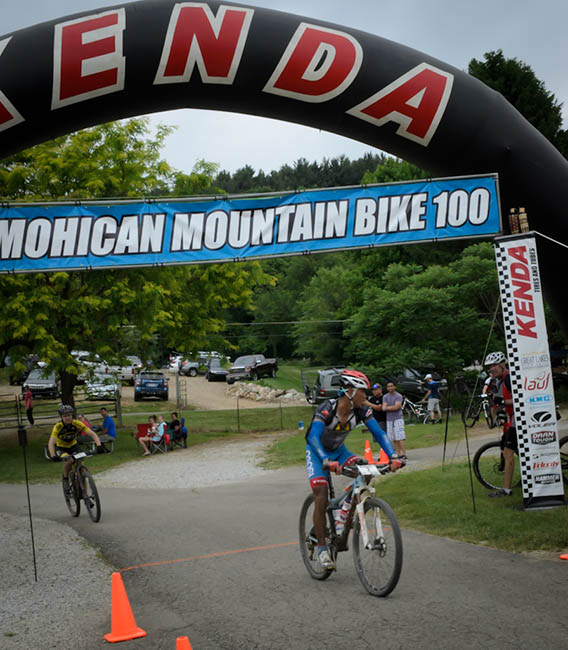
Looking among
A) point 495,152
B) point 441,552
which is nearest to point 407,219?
point 495,152

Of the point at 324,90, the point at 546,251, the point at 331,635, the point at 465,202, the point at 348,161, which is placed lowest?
the point at 331,635

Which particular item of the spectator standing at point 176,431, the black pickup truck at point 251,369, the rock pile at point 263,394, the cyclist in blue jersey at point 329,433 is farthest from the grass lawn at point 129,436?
the cyclist in blue jersey at point 329,433

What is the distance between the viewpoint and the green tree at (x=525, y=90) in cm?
3997

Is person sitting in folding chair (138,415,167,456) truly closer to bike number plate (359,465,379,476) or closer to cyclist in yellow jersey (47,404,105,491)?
cyclist in yellow jersey (47,404,105,491)

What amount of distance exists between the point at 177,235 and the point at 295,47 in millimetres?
2551

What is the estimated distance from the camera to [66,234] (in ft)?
28.6

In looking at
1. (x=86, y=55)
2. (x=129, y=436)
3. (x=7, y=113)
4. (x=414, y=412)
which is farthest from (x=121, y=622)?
(x=129, y=436)

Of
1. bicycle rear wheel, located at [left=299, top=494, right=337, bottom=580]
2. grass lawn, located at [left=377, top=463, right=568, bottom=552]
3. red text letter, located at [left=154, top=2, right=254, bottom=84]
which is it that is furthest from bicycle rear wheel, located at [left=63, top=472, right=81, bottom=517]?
red text letter, located at [left=154, top=2, right=254, bottom=84]

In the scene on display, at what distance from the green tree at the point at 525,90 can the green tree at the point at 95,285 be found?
22294mm

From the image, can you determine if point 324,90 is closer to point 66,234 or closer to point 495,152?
point 495,152

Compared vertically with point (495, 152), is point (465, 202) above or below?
below

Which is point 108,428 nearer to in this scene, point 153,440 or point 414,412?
point 153,440

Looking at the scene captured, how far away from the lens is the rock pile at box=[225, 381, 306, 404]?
4319 cm

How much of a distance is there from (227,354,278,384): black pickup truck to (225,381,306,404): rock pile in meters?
3.83
